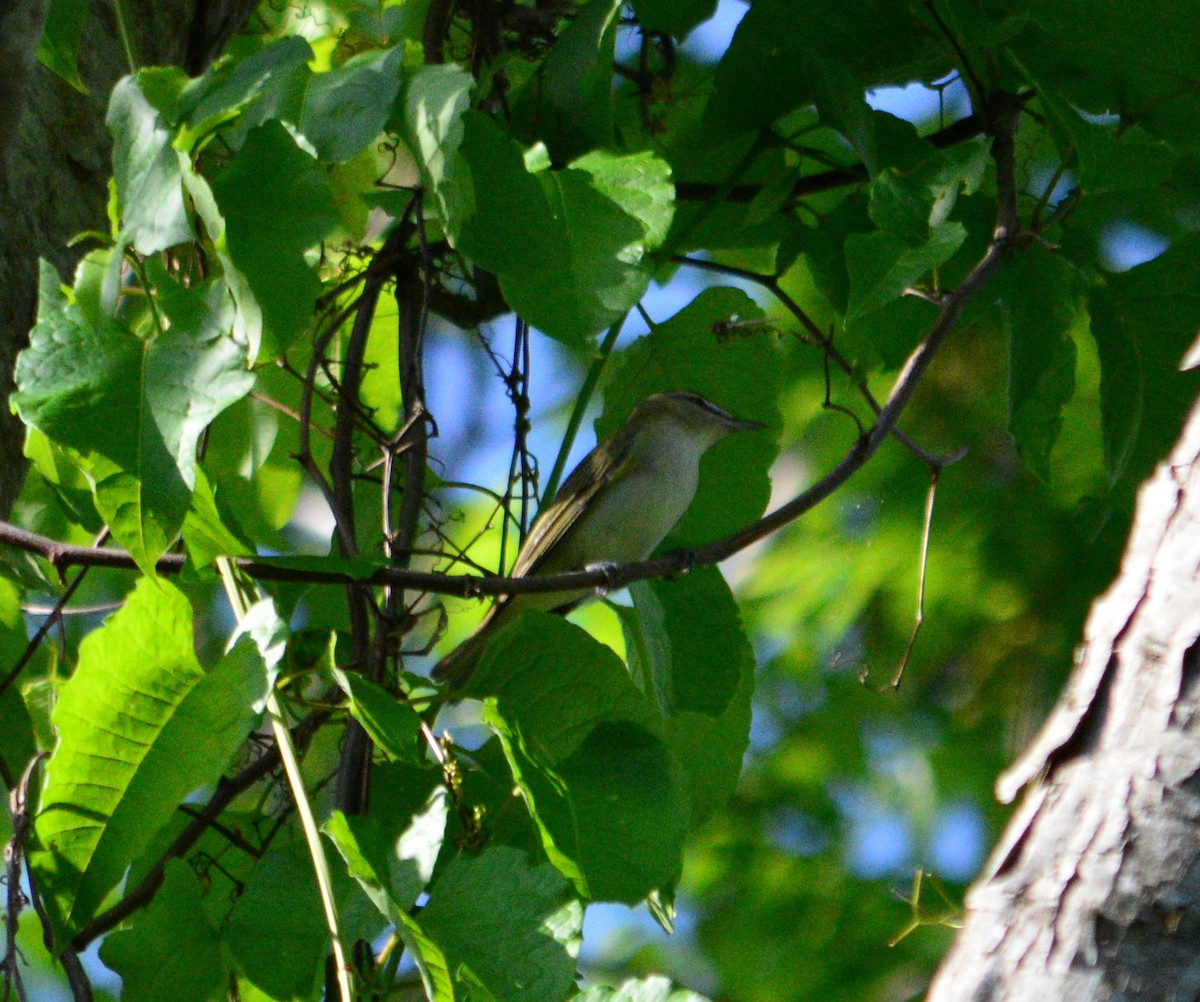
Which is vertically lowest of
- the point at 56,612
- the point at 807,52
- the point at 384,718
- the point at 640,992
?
the point at 640,992

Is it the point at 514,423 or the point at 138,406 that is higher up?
the point at 514,423

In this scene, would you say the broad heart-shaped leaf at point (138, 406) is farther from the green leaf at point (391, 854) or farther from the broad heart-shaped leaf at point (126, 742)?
the green leaf at point (391, 854)

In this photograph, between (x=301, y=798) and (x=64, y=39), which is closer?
(x=301, y=798)

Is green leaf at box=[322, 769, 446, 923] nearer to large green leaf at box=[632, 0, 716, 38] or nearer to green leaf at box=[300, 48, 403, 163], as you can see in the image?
green leaf at box=[300, 48, 403, 163]

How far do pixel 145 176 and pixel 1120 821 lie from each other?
976 mm

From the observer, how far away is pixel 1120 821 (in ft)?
2.70

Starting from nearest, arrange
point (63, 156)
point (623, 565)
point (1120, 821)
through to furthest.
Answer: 1. point (1120, 821)
2. point (623, 565)
3. point (63, 156)

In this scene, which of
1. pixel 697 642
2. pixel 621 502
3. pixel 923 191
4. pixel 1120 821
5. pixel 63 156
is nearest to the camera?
pixel 1120 821

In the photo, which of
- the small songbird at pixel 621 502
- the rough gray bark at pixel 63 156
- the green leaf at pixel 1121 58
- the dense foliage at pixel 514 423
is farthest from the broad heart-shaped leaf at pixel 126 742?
the green leaf at pixel 1121 58

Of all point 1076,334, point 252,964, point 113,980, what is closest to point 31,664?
point 252,964

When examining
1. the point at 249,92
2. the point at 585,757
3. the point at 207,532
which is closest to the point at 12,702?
the point at 207,532

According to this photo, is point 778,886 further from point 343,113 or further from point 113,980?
point 343,113

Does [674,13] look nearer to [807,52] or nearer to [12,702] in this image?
[807,52]

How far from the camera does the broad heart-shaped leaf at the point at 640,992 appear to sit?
1.19 m
